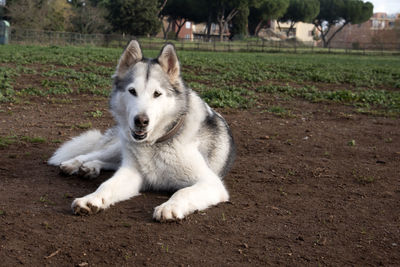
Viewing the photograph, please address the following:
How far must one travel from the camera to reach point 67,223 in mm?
3686

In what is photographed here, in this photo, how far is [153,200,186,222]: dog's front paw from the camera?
3.79 m

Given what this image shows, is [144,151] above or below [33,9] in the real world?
below

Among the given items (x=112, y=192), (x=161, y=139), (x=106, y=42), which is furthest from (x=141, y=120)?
(x=106, y=42)

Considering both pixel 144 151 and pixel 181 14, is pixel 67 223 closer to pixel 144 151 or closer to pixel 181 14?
pixel 144 151

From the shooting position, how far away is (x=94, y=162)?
5.34 meters

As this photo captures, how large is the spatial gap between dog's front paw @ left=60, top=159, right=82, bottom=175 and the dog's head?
0.99 meters

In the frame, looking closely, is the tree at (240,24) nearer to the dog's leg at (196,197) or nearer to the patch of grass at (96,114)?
the patch of grass at (96,114)

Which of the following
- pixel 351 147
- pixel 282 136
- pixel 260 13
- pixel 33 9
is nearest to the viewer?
pixel 351 147

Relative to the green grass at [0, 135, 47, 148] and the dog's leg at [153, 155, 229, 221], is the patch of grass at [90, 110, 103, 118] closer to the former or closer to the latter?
the green grass at [0, 135, 47, 148]

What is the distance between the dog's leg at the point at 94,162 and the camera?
5.17 meters

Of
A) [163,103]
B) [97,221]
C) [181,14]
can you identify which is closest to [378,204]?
[163,103]

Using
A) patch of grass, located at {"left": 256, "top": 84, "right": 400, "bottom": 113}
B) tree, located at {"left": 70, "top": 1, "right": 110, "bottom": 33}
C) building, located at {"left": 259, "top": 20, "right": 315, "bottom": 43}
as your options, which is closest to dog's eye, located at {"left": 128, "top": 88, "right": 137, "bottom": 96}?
patch of grass, located at {"left": 256, "top": 84, "right": 400, "bottom": 113}

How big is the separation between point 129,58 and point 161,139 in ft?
3.06

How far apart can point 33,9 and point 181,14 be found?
31.4m
